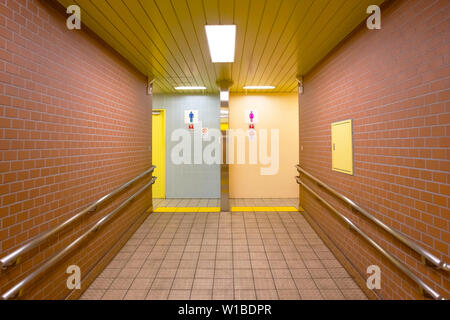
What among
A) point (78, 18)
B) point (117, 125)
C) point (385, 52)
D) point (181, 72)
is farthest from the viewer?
point (181, 72)

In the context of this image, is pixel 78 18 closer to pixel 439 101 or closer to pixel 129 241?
pixel 129 241

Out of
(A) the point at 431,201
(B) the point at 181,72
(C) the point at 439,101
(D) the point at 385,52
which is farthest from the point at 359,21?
A: (B) the point at 181,72

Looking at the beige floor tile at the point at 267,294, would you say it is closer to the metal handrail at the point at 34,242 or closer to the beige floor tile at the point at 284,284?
the beige floor tile at the point at 284,284

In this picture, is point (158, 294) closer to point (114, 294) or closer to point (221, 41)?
point (114, 294)

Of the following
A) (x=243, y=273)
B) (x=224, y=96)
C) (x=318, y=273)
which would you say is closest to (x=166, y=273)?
(x=243, y=273)

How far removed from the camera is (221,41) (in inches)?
114

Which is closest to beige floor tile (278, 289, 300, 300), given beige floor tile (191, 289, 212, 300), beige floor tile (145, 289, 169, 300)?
beige floor tile (191, 289, 212, 300)

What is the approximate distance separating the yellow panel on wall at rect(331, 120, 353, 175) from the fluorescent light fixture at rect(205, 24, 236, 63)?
5.92 feet

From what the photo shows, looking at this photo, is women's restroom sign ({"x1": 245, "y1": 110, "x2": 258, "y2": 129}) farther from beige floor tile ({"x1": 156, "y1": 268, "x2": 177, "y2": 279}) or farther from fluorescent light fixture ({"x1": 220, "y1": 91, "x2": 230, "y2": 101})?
A: beige floor tile ({"x1": 156, "y1": 268, "x2": 177, "y2": 279})

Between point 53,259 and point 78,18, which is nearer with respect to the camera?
point 53,259

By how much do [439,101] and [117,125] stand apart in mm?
3505

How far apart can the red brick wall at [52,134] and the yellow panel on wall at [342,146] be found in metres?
3.07

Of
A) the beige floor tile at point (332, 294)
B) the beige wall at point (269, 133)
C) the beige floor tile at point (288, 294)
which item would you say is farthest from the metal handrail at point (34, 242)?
the beige wall at point (269, 133)

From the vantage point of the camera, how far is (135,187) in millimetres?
3852
